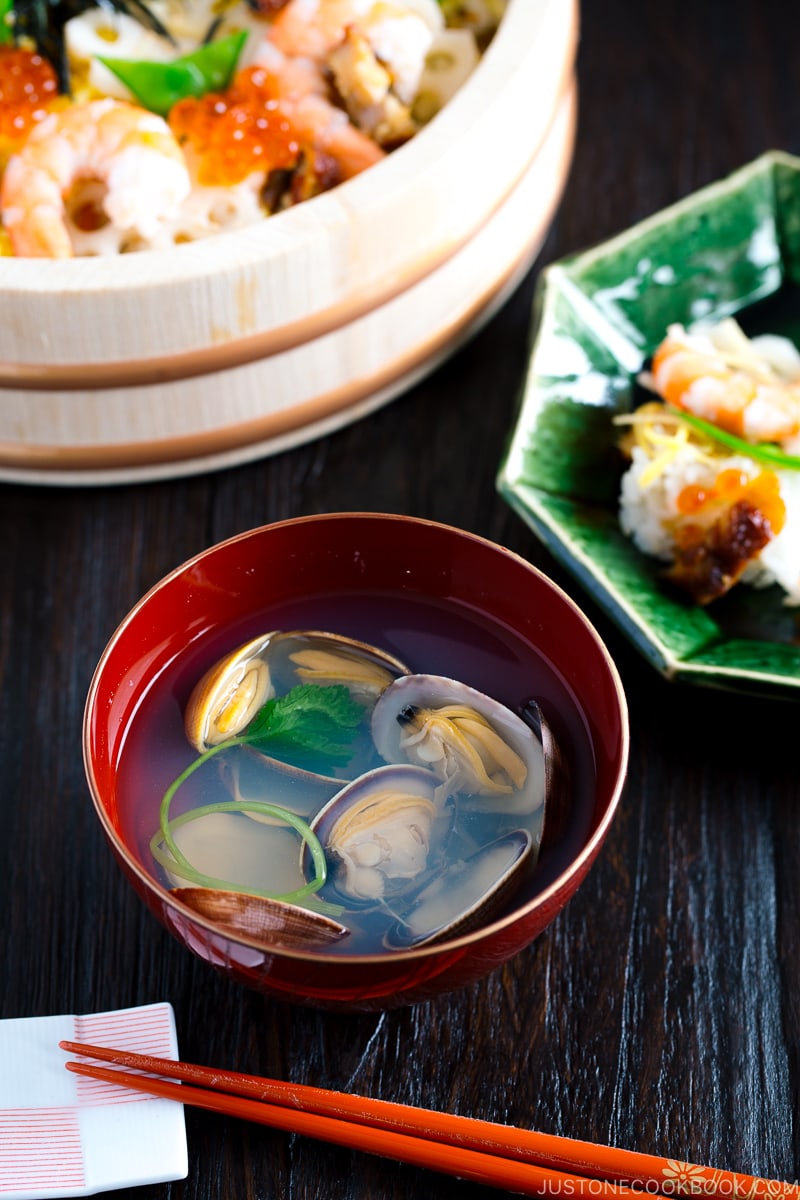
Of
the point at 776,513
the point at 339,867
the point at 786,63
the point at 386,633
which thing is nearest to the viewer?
the point at 339,867

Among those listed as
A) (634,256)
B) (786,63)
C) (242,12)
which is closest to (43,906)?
(634,256)

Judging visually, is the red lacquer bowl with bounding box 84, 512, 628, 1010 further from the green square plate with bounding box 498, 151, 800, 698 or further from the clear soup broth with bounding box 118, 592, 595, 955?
the green square plate with bounding box 498, 151, 800, 698

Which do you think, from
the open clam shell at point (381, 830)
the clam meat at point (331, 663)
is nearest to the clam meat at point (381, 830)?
the open clam shell at point (381, 830)

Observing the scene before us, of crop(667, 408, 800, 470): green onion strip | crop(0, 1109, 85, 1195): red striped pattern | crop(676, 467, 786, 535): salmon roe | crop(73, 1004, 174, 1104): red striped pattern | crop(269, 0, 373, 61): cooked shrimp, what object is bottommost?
crop(0, 1109, 85, 1195): red striped pattern

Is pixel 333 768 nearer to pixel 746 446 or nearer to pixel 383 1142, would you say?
pixel 383 1142

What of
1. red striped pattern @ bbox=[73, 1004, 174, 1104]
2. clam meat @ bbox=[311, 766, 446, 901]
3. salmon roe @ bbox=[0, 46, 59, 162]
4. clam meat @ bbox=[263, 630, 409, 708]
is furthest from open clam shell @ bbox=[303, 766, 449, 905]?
salmon roe @ bbox=[0, 46, 59, 162]

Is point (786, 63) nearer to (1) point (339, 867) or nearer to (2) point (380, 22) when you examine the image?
(2) point (380, 22)
